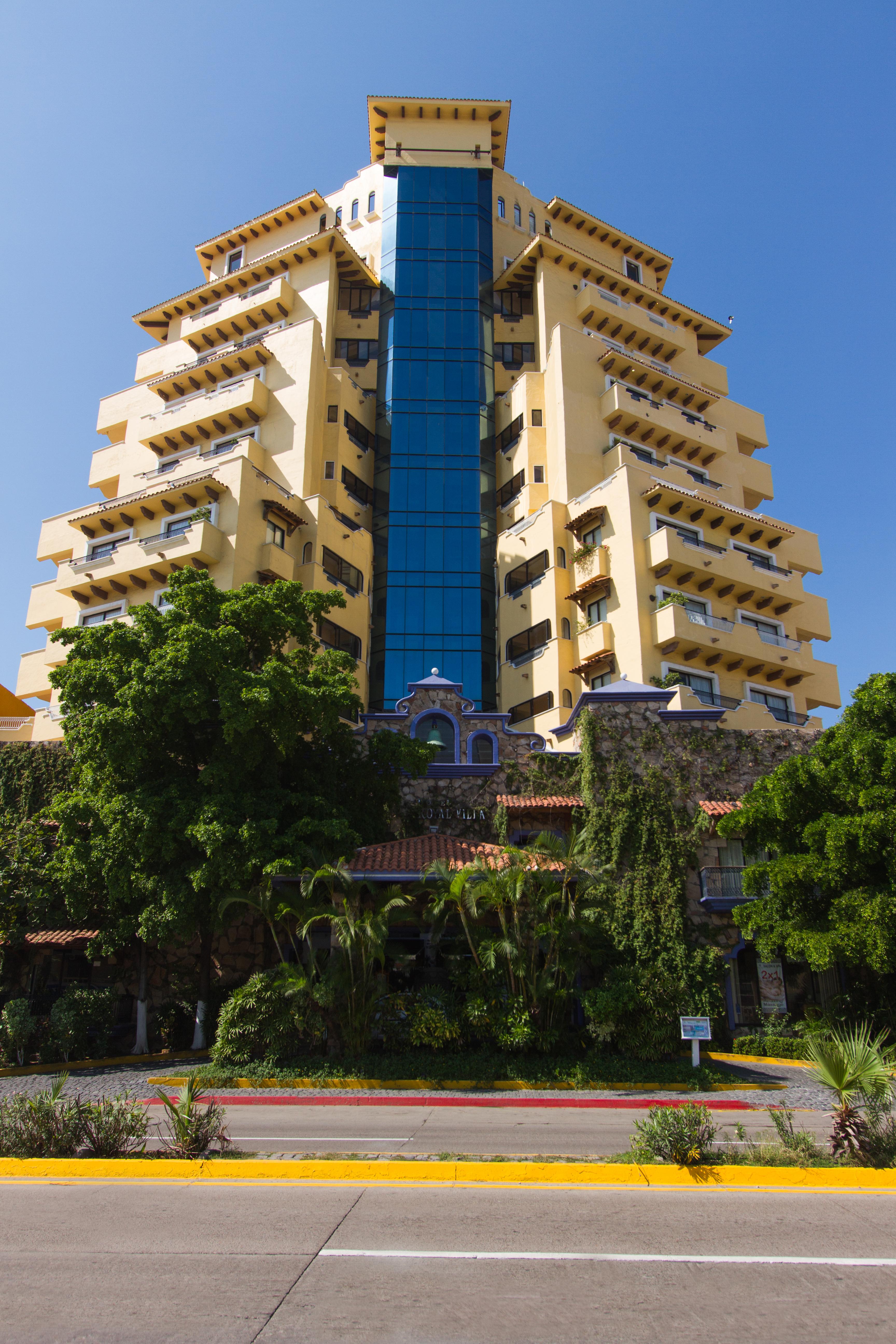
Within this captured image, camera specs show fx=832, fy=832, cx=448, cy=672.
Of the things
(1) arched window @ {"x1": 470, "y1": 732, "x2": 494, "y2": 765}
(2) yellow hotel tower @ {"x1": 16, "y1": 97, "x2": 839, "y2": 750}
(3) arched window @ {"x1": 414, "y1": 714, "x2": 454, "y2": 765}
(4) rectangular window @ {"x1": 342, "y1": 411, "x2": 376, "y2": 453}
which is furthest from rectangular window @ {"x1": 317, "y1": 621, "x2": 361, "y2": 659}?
(1) arched window @ {"x1": 470, "y1": 732, "x2": 494, "y2": 765}

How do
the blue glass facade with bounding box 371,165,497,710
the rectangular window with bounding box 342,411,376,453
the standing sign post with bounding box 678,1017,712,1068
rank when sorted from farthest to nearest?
the rectangular window with bounding box 342,411,376,453, the blue glass facade with bounding box 371,165,497,710, the standing sign post with bounding box 678,1017,712,1068

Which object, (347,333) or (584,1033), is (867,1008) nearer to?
(584,1033)

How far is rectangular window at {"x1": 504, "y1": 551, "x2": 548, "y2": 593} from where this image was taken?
140 ft

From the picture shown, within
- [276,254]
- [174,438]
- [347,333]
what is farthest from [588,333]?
[174,438]

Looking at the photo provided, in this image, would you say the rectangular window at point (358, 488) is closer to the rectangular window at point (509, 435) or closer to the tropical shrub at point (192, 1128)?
the rectangular window at point (509, 435)

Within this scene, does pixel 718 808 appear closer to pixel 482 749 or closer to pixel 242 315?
pixel 482 749

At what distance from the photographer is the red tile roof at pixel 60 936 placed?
2270 cm

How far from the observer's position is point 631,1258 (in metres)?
7.39

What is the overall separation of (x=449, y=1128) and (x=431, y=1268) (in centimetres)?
694

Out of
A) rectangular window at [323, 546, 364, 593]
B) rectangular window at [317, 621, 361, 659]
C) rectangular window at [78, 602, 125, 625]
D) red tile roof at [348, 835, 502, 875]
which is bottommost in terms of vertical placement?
red tile roof at [348, 835, 502, 875]

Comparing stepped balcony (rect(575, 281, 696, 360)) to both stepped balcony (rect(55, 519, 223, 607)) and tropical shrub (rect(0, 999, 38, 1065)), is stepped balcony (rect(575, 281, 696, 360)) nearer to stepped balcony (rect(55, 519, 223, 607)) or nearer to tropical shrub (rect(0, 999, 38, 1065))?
stepped balcony (rect(55, 519, 223, 607))

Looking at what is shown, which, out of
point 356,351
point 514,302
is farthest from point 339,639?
point 514,302

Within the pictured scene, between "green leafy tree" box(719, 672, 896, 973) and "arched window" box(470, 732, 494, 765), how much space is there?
7.76 metres

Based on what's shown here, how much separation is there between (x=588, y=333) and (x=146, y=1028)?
138 ft
